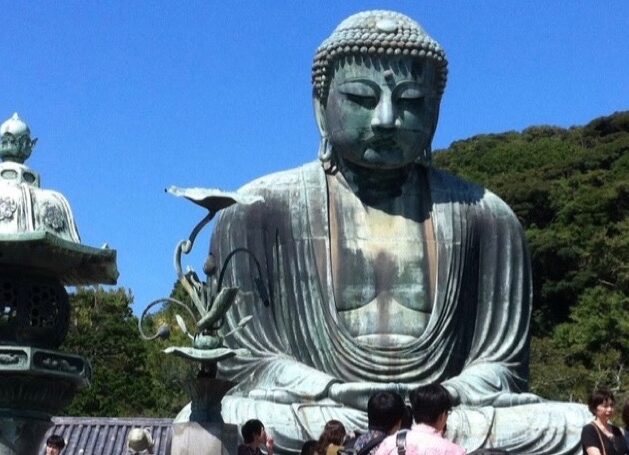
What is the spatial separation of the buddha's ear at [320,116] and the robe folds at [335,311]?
270mm

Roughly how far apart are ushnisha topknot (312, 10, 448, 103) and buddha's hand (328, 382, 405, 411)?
255 cm

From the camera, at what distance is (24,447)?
253 inches

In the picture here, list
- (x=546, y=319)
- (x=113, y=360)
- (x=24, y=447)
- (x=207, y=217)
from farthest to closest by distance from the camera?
(x=546, y=319) → (x=113, y=360) → (x=207, y=217) → (x=24, y=447)

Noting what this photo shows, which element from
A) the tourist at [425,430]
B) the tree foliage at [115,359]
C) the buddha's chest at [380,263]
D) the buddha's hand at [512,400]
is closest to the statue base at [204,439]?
the tourist at [425,430]

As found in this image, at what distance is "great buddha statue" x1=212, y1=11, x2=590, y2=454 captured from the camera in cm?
1069

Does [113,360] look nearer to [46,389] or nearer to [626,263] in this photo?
[626,263]

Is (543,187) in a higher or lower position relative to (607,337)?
higher

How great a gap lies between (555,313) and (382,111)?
24.1 metres

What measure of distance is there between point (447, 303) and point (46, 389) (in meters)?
4.93

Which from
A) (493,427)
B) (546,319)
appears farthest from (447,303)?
(546,319)

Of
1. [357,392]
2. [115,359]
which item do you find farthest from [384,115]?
[115,359]

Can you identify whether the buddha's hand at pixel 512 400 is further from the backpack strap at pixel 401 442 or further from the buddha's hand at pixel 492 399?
the backpack strap at pixel 401 442

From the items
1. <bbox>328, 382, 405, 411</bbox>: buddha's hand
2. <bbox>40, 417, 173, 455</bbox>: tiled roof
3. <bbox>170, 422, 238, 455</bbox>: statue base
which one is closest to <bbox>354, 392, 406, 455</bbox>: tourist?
<bbox>170, 422, 238, 455</bbox>: statue base

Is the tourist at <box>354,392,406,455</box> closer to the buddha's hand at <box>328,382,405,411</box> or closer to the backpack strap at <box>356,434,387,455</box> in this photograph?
the backpack strap at <box>356,434,387,455</box>
